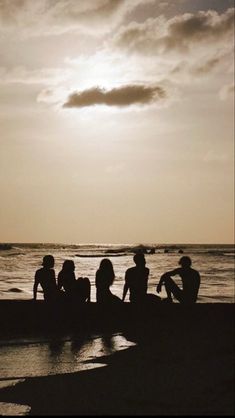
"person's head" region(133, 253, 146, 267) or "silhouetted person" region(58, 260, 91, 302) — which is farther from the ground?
"person's head" region(133, 253, 146, 267)

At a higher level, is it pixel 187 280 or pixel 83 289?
pixel 187 280

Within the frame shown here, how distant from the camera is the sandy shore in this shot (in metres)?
5.23

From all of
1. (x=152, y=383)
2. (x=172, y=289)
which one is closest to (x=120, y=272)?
(x=172, y=289)

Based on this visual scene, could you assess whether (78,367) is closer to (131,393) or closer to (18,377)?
(18,377)

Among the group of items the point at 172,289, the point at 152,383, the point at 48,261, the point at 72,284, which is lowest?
the point at 152,383

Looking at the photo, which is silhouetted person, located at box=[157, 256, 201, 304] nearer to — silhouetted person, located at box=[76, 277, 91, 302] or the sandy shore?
silhouetted person, located at box=[76, 277, 91, 302]

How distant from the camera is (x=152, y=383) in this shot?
Result: 239 inches

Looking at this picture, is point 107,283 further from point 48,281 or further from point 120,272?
point 120,272

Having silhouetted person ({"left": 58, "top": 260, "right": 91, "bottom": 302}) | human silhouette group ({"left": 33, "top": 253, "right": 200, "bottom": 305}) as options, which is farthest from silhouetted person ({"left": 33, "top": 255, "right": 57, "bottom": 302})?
silhouetted person ({"left": 58, "top": 260, "right": 91, "bottom": 302})

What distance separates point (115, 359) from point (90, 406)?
2.30m

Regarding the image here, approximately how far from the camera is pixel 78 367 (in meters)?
7.16

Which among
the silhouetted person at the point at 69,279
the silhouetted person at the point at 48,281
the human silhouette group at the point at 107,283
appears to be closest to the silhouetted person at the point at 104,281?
the human silhouette group at the point at 107,283

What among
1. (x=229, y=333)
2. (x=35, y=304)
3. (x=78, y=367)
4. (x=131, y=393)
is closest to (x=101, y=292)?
(x=35, y=304)

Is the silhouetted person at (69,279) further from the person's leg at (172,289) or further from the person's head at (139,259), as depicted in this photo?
the person's leg at (172,289)
